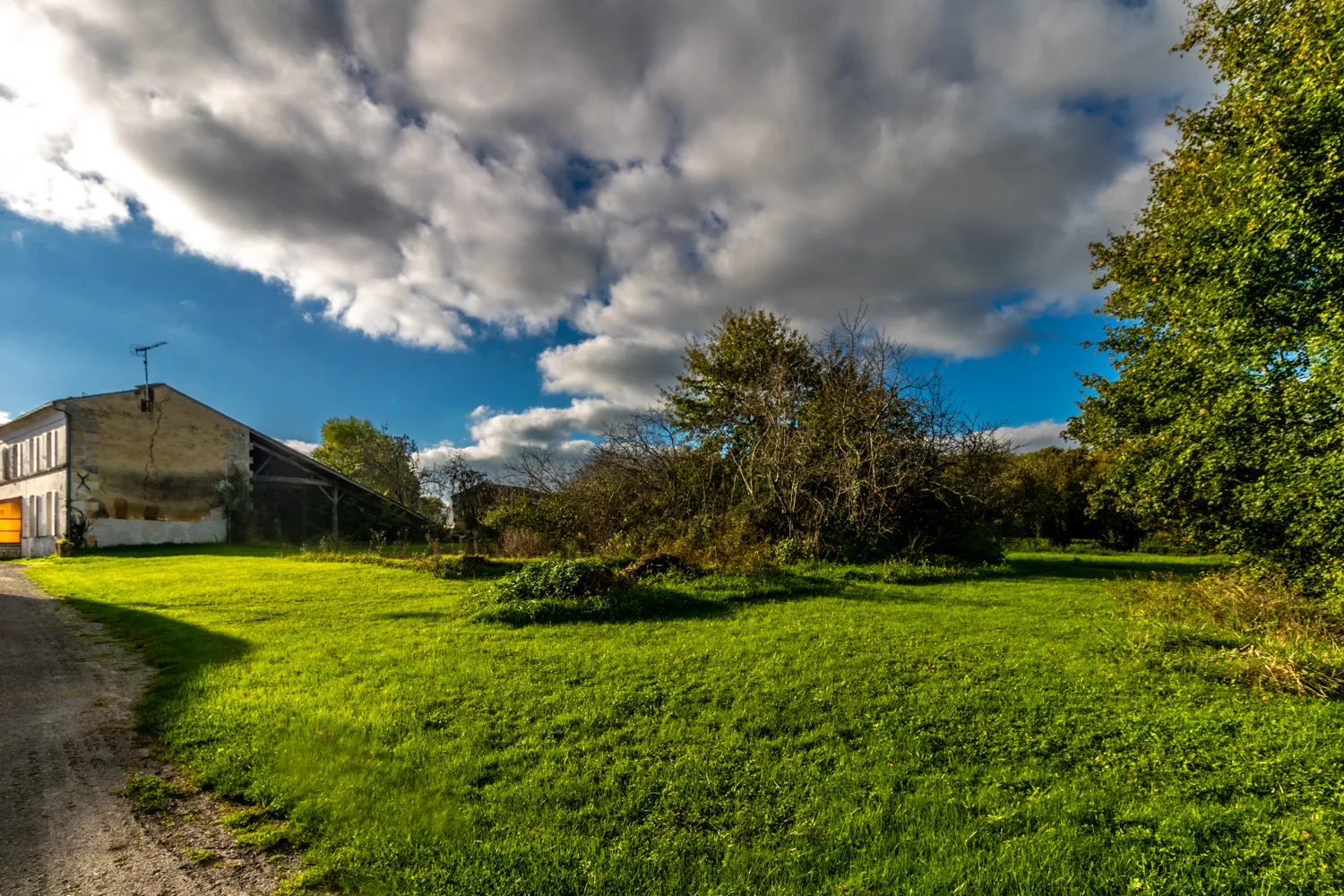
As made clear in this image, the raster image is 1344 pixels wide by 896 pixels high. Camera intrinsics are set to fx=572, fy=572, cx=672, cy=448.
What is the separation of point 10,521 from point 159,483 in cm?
1086

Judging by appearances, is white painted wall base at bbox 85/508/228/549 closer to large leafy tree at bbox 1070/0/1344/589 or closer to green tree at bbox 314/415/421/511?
green tree at bbox 314/415/421/511

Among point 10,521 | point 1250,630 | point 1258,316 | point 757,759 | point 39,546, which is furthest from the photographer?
point 10,521

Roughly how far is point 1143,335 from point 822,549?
8832 millimetres

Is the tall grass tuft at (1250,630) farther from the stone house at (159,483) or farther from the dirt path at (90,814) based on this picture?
the stone house at (159,483)

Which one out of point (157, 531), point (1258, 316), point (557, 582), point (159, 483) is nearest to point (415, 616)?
point (557, 582)

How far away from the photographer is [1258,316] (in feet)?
32.0

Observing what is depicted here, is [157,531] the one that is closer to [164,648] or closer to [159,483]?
[159,483]

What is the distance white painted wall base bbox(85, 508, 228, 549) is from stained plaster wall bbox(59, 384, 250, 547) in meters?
0.03

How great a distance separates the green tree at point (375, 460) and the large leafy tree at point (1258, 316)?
41574 mm

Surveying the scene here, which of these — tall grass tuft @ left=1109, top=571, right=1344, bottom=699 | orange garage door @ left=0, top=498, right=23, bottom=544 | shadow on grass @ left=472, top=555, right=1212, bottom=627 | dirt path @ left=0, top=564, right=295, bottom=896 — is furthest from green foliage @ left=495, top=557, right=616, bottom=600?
orange garage door @ left=0, top=498, right=23, bottom=544

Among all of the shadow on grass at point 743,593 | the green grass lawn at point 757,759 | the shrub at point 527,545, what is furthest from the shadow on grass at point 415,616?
the shrub at point 527,545

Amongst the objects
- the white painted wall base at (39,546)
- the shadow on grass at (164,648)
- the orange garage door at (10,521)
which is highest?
the orange garage door at (10,521)

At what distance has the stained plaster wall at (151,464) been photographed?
23.5 m

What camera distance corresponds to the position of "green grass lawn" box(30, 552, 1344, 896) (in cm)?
314
